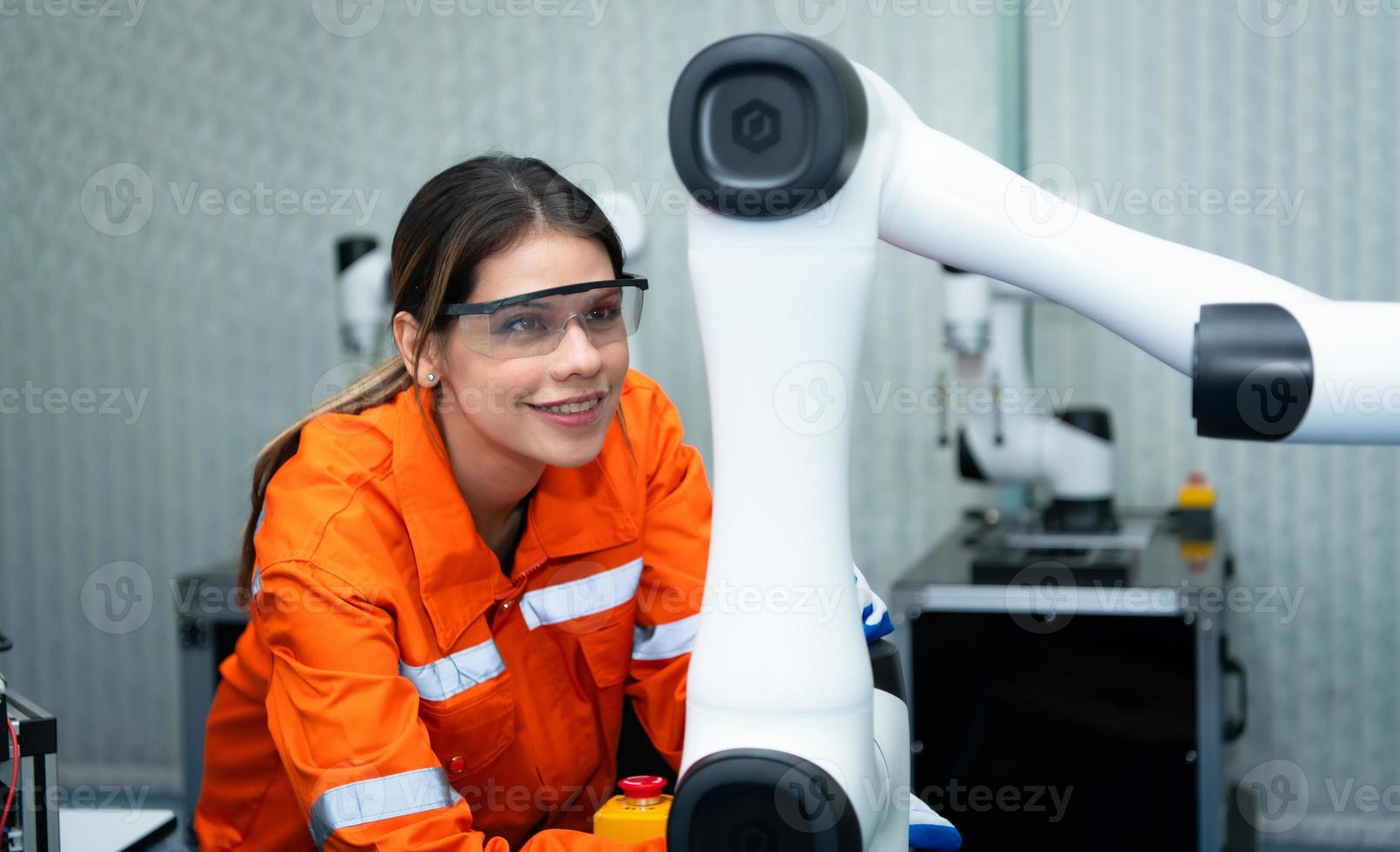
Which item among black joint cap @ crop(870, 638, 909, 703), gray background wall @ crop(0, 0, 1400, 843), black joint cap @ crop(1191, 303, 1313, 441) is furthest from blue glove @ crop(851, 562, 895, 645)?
gray background wall @ crop(0, 0, 1400, 843)

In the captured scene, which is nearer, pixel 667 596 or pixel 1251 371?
pixel 1251 371

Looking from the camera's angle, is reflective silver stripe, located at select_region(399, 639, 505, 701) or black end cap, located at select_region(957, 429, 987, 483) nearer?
reflective silver stripe, located at select_region(399, 639, 505, 701)

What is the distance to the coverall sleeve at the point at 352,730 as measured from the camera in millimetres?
1027

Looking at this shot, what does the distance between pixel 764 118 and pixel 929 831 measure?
51 cm

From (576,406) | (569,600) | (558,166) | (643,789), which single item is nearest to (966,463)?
(558,166)

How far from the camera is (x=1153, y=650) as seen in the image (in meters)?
2.12

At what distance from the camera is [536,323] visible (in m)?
1.20

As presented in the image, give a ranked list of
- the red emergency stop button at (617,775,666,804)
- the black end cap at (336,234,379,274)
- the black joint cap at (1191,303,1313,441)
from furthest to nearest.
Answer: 1. the black end cap at (336,234,379,274)
2. the red emergency stop button at (617,775,666,804)
3. the black joint cap at (1191,303,1313,441)

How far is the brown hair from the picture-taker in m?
1.23

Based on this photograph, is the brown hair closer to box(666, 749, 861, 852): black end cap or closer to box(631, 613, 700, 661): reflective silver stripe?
box(631, 613, 700, 661): reflective silver stripe

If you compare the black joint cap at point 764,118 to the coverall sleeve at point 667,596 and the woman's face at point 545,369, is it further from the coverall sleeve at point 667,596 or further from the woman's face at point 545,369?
the coverall sleeve at point 667,596

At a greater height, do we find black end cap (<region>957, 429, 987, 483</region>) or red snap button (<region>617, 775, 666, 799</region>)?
black end cap (<region>957, 429, 987, 483</region>)

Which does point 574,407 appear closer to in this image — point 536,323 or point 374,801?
point 536,323

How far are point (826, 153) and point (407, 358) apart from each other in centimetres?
79
